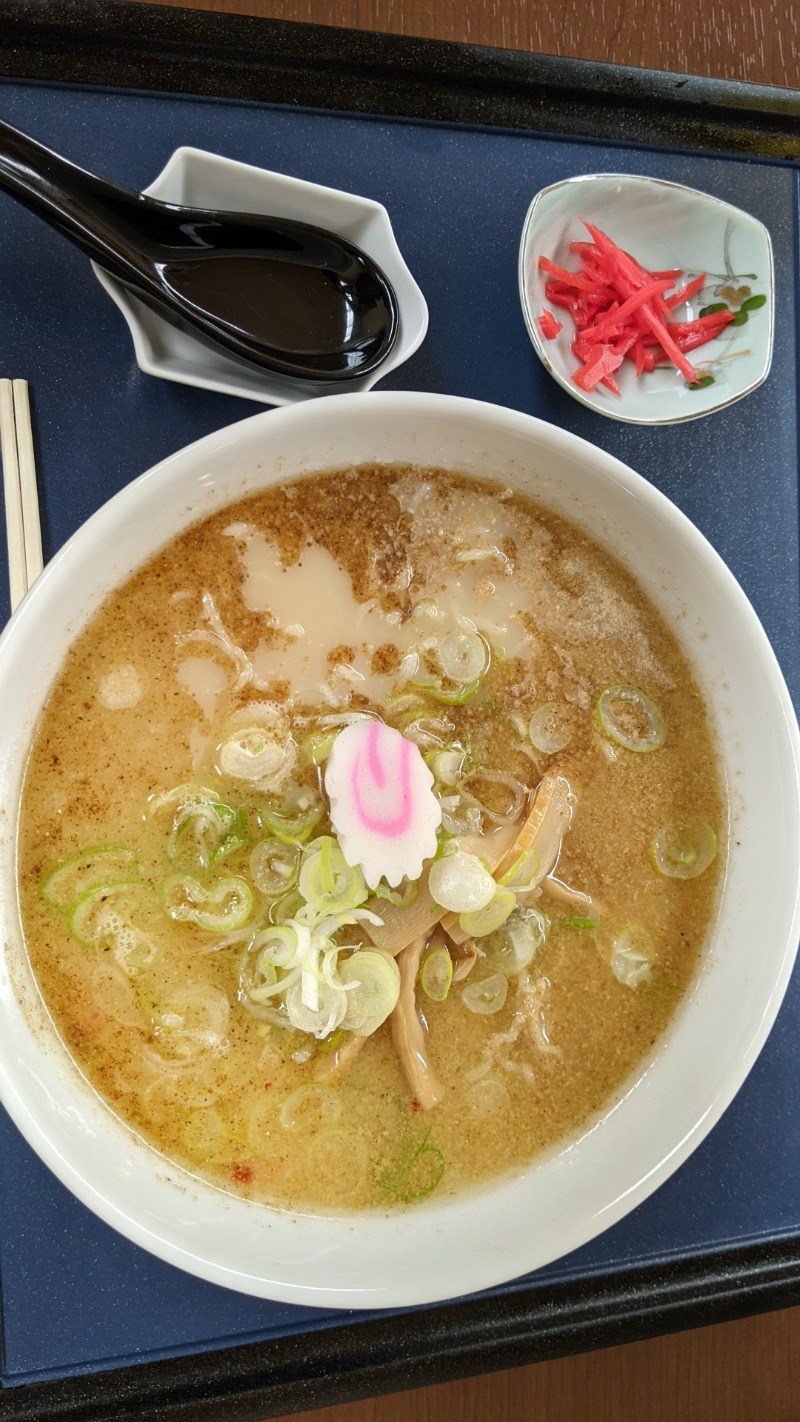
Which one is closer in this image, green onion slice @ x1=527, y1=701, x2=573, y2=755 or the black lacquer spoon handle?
the black lacquer spoon handle

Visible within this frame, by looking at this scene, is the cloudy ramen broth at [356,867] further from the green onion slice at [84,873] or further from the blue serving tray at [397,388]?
the blue serving tray at [397,388]

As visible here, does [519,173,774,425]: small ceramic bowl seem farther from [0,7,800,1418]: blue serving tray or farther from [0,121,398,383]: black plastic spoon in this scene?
[0,121,398,383]: black plastic spoon

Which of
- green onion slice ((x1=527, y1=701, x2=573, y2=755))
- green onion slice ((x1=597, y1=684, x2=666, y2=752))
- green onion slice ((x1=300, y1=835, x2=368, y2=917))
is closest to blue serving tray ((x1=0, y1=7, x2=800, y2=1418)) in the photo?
green onion slice ((x1=597, y1=684, x2=666, y2=752))

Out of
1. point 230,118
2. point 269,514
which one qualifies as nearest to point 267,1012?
point 269,514

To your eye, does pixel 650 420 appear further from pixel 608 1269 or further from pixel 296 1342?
pixel 296 1342

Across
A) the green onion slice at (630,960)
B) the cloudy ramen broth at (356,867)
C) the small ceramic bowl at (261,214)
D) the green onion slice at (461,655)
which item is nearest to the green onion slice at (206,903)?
the cloudy ramen broth at (356,867)

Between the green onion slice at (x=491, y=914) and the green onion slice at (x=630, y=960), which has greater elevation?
the green onion slice at (x=491, y=914)
